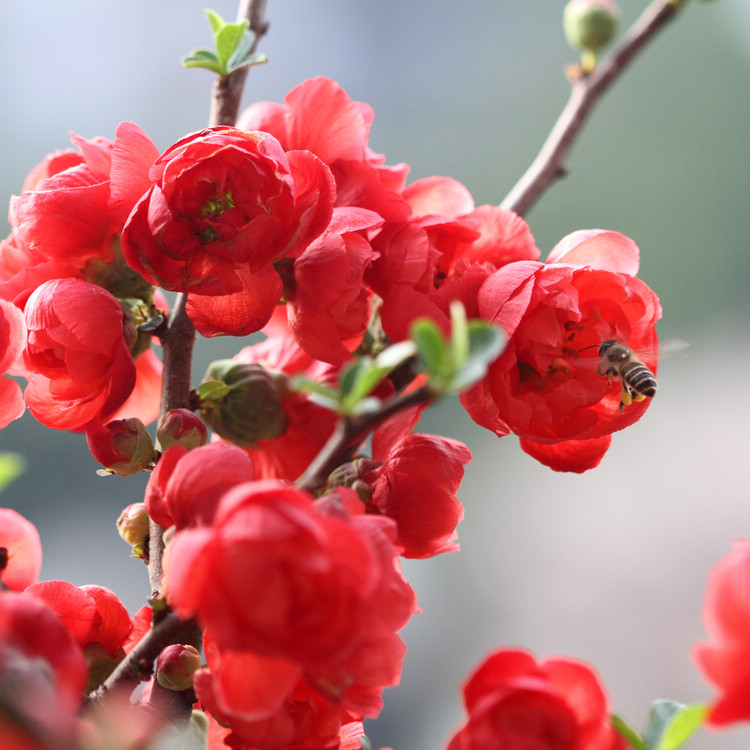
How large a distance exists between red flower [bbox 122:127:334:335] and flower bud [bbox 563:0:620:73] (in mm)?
377

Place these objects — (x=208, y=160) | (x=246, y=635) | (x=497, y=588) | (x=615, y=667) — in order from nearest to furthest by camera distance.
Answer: (x=246, y=635) → (x=208, y=160) → (x=615, y=667) → (x=497, y=588)

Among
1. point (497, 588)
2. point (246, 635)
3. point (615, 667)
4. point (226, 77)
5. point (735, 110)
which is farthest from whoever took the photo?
point (735, 110)

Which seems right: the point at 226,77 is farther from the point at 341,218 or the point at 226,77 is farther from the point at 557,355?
the point at 557,355

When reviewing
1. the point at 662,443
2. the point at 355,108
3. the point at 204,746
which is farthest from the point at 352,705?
the point at 662,443

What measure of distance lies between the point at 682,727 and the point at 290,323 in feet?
0.83

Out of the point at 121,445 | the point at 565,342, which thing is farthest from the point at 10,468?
the point at 565,342

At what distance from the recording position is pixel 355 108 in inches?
18.4

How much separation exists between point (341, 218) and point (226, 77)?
0.43 ft

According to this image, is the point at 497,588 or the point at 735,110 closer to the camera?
the point at 497,588

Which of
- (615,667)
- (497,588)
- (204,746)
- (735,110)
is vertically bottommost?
(497,588)

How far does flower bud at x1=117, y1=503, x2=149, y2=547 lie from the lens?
1.43 feet

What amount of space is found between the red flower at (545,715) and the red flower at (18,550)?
9.5 inches

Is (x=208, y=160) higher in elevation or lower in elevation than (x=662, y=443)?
higher

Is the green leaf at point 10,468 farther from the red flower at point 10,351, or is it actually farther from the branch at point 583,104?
the branch at point 583,104
